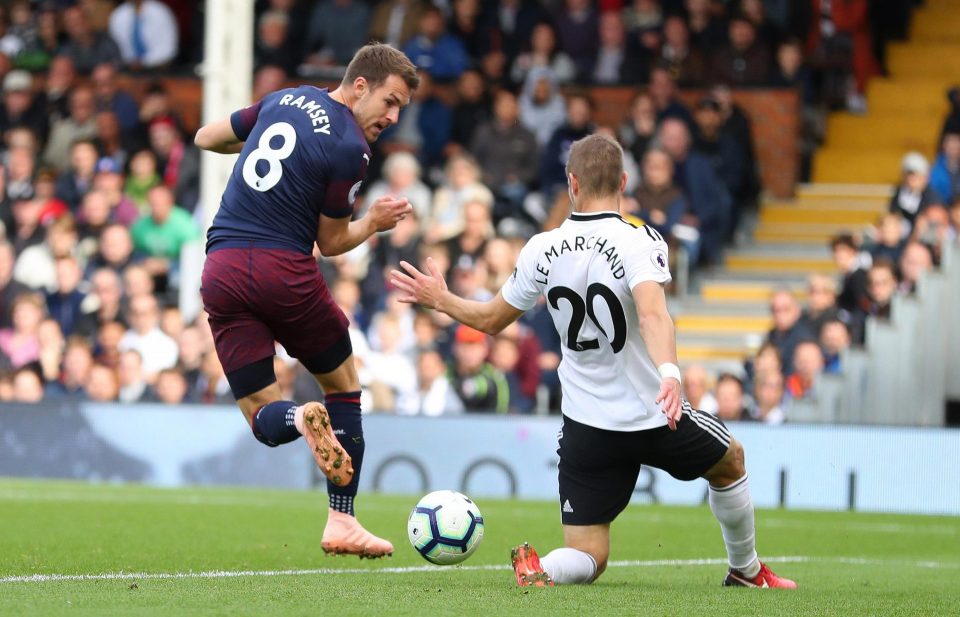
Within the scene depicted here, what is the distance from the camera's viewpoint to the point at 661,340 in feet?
23.4

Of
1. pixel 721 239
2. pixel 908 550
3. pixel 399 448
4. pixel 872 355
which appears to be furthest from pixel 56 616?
pixel 721 239

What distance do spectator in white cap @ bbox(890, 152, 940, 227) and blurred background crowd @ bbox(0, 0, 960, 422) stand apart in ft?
0.09

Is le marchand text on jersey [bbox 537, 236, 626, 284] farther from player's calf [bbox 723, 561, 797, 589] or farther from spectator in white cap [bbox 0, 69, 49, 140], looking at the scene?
spectator in white cap [bbox 0, 69, 49, 140]

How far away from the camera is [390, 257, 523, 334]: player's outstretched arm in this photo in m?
7.77

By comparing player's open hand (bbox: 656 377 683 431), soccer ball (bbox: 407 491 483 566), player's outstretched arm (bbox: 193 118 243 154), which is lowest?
soccer ball (bbox: 407 491 483 566)

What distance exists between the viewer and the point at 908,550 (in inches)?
417

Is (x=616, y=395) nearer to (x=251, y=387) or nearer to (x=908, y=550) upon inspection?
(x=251, y=387)

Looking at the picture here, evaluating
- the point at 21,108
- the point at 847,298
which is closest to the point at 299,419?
the point at 847,298

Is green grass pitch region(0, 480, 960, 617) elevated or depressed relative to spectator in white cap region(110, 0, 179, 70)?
depressed

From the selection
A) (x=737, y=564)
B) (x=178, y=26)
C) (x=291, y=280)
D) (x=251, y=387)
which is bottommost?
(x=737, y=564)

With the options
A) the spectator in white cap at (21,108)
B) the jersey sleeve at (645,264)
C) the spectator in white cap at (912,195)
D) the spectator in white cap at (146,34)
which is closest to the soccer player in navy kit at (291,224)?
the jersey sleeve at (645,264)

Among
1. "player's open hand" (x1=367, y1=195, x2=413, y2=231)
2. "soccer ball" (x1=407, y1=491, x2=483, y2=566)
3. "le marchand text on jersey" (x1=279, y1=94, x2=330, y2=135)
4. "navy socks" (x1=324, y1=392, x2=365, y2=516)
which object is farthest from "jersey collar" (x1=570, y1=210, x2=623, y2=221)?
"navy socks" (x1=324, y1=392, x2=365, y2=516)

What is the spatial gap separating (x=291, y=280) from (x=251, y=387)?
1.76 ft

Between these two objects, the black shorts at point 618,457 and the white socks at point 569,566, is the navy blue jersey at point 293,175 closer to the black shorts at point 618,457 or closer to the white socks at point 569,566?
the black shorts at point 618,457
